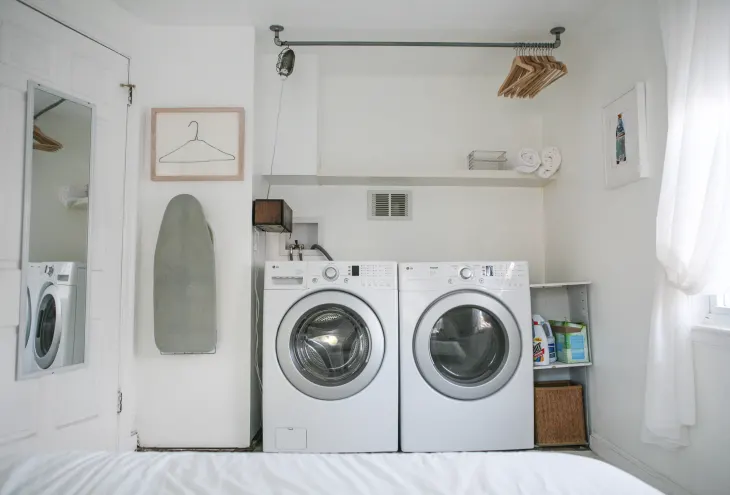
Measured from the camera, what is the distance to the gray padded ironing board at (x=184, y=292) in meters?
2.49

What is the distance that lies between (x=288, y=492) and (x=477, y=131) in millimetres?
2948

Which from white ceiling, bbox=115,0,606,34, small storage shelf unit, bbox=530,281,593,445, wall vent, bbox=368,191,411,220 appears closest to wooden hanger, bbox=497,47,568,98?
white ceiling, bbox=115,0,606,34

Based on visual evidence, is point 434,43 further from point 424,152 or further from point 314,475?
point 314,475

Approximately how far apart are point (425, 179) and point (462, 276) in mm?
893

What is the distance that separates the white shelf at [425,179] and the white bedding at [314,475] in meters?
2.17

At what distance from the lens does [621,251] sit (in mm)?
2268

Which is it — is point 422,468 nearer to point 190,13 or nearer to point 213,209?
point 213,209

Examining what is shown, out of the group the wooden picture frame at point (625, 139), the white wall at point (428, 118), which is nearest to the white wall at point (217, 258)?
the white wall at point (428, 118)

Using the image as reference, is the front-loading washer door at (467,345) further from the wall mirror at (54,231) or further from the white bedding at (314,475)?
the wall mirror at (54,231)

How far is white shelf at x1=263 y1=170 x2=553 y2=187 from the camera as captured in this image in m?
3.02

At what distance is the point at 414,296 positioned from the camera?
2.49m

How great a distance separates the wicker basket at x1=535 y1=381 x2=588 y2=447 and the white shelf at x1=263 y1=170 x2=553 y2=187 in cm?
135

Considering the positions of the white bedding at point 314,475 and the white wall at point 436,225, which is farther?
the white wall at point 436,225

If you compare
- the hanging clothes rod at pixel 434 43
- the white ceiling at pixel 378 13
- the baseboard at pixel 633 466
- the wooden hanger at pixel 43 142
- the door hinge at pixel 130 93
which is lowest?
the baseboard at pixel 633 466
